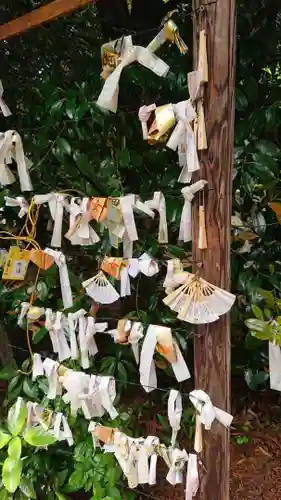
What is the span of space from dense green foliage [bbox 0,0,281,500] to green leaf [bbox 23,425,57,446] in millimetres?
97

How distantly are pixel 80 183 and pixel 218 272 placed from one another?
42 centimetres

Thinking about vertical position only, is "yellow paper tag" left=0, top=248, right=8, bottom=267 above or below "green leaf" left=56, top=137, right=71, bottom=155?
below

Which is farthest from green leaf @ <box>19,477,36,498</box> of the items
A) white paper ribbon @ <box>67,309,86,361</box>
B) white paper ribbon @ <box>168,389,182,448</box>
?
white paper ribbon @ <box>168,389,182,448</box>

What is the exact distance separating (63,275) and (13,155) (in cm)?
30

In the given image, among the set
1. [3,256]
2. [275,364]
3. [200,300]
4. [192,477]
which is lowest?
[192,477]

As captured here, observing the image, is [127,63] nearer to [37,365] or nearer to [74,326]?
[74,326]

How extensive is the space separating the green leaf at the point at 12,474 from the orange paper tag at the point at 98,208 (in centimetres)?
61

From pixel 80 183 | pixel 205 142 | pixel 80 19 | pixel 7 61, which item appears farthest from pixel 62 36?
pixel 205 142

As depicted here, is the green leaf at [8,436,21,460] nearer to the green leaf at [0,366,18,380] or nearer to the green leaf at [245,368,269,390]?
the green leaf at [0,366,18,380]

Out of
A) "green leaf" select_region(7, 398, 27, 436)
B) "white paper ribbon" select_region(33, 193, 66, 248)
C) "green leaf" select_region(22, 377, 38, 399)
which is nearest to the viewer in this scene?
"white paper ribbon" select_region(33, 193, 66, 248)

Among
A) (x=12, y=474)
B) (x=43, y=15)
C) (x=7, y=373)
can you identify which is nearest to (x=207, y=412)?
(x=12, y=474)

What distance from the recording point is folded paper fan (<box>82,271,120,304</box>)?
1021 millimetres

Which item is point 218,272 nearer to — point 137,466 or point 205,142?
point 205,142

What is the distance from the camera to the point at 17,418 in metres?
1.13
